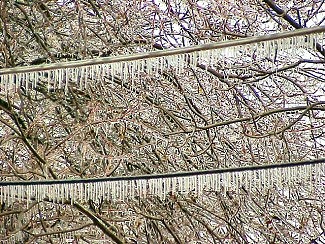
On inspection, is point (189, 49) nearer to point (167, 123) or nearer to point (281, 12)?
point (281, 12)

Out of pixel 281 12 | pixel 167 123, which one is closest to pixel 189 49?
pixel 281 12

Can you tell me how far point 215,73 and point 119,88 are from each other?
0.53 m

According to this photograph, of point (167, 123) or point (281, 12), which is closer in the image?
point (281, 12)

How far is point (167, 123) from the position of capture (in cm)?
288

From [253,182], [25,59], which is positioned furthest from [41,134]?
[253,182]

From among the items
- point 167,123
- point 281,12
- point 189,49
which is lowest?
point 167,123

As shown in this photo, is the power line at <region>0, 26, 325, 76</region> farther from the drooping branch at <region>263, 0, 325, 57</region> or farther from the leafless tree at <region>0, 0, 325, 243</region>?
the drooping branch at <region>263, 0, 325, 57</region>

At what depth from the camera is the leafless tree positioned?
106 inches

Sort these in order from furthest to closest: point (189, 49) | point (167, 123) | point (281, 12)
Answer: point (167, 123) < point (281, 12) < point (189, 49)

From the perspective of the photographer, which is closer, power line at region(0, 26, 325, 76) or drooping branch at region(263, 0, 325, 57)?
power line at region(0, 26, 325, 76)

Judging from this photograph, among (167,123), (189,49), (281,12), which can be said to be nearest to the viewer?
(189,49)

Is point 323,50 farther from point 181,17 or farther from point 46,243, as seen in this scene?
point 46,243

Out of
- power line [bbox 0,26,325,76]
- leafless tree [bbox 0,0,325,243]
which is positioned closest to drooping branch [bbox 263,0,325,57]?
leafless tree [bbox 0,0,325,243]

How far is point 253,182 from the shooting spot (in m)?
1.59
